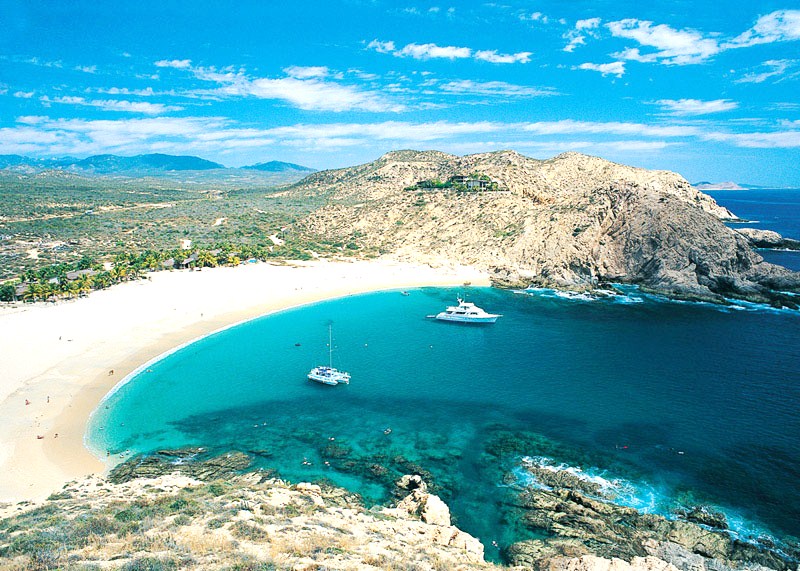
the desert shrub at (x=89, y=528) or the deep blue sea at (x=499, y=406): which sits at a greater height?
the desert shrub at (x=89, y=528)

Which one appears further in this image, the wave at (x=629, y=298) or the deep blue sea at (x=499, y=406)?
the wave at (x=629, y=298)

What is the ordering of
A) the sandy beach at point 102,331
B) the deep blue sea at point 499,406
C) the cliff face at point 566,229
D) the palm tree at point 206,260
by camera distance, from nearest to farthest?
the deep blue sea at point 499,406 < the sandy beach at point 102,331 < the cliff face at point 566,229 < the palm tree at point 206,260

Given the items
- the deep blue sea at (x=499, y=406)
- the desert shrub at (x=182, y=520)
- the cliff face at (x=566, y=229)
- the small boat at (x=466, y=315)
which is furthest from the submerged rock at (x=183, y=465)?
the cliff face at (x=566, y=229)

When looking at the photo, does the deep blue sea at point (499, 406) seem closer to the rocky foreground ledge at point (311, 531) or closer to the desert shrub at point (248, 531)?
the rocky foreground ledge at point (311, 531)

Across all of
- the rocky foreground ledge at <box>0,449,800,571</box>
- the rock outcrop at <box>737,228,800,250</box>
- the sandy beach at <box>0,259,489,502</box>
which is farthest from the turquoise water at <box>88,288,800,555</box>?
the rock outcrop at <box>737,228,800,250</box>

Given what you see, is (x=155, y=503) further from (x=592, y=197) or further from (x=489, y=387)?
(x=592, y=197)

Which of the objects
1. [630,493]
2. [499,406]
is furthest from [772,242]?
[630,493]

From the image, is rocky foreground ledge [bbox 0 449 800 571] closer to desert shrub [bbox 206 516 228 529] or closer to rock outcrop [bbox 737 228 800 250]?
desert shrub [bbox 206 516 228 529]
